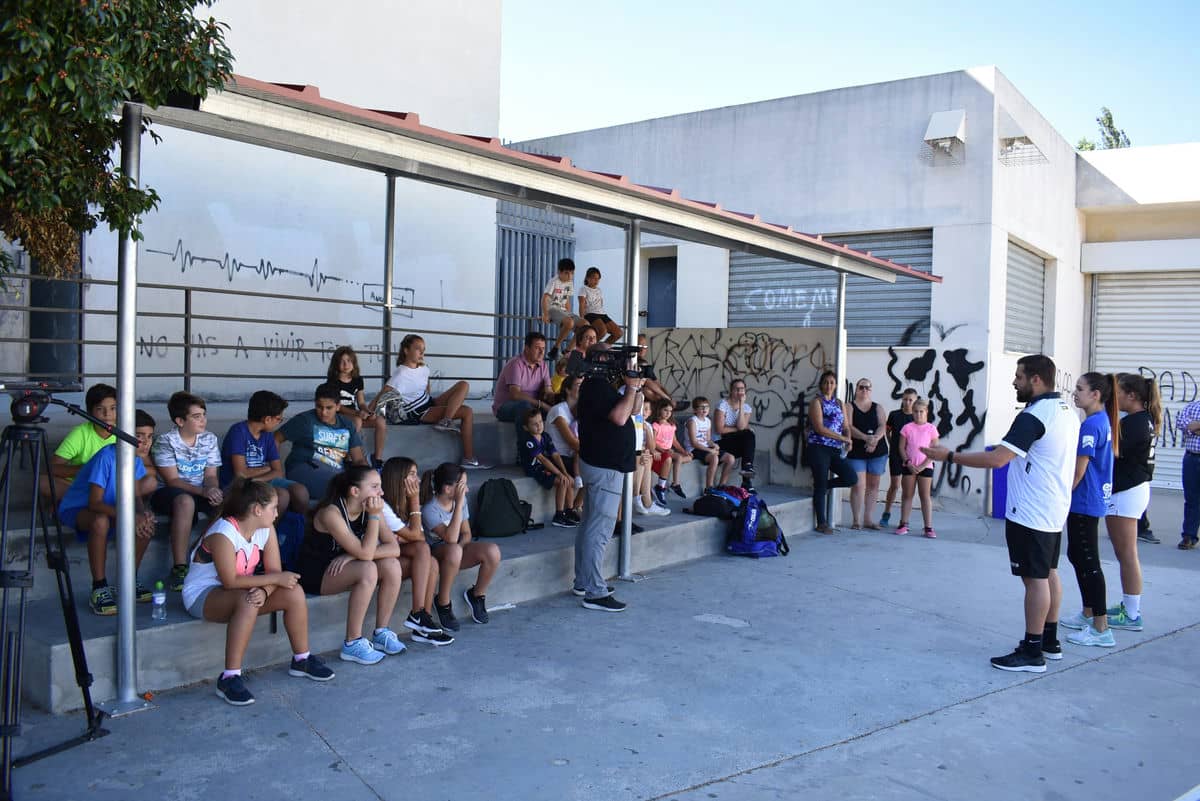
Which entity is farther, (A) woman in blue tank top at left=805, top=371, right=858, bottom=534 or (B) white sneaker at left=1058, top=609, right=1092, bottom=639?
(A) woman in blue tank top at left=805, top=371, right=858, bottom=534

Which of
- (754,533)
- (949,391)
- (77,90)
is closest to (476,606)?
(754,533)

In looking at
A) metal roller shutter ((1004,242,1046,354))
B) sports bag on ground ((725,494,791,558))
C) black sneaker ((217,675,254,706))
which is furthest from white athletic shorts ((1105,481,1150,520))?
metal roller shutter ((1004,242,1046,354))

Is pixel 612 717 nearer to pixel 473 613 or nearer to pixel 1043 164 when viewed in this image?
pixel 473 613

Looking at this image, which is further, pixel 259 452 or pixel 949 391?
pixel 949 391

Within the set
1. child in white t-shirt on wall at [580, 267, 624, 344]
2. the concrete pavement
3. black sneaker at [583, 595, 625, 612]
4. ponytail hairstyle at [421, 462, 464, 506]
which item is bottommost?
the concrete pavement

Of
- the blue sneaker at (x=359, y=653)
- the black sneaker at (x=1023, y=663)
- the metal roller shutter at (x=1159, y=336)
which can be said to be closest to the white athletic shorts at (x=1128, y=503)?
the black sneaker at (x=1023, y=663)

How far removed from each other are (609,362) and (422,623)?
2136mm

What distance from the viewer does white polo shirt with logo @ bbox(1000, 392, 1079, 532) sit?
5.31m

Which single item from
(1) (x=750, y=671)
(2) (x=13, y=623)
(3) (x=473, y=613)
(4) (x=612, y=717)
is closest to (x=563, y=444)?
(3) (x=473, y=613)

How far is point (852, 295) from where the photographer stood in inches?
536

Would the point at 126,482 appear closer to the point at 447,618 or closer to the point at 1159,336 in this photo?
the point at 447,618

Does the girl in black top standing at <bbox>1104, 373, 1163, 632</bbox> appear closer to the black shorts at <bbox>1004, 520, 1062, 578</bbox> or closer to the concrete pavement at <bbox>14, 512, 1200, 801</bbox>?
the concrete pavement at <bbox>14, 512, 1200, 801</bbox>

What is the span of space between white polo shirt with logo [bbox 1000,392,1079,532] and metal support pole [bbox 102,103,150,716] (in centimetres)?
454

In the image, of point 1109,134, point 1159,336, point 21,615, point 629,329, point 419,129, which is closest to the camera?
point 21,615
